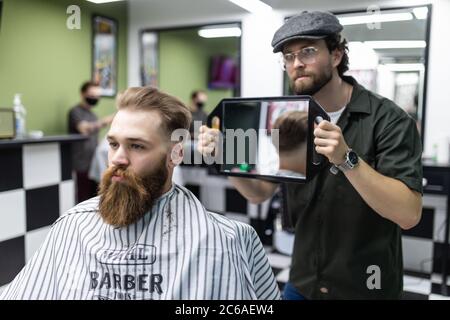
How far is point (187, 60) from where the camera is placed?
9.46 feet

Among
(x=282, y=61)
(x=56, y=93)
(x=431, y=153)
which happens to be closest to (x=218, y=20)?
(x=282, y=61)

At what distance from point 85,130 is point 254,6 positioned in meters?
0.89

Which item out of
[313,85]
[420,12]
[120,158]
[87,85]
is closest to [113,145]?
[120,158]

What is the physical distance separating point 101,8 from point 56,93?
0.27 metres

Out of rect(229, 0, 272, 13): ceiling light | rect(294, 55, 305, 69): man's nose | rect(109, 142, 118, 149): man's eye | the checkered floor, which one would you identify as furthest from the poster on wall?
the checkered floor

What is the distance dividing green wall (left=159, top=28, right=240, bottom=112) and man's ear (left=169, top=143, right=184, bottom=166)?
0.60 ft

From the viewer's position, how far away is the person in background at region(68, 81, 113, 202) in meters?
1.18

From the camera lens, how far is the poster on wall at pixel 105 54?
101 cm

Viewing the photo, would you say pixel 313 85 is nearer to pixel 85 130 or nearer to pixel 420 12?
pixel 420 12

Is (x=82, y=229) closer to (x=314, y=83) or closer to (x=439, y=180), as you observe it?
(x=314, y=83)

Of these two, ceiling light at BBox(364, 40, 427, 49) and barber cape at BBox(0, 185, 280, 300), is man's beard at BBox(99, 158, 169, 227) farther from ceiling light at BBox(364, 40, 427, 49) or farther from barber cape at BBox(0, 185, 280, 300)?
ceiling light at BBox(364, 40, 427, 49)

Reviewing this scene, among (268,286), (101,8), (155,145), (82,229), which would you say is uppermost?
(101,8)

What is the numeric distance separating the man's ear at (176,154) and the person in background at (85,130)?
0.21 m

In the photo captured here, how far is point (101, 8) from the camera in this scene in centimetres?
98
